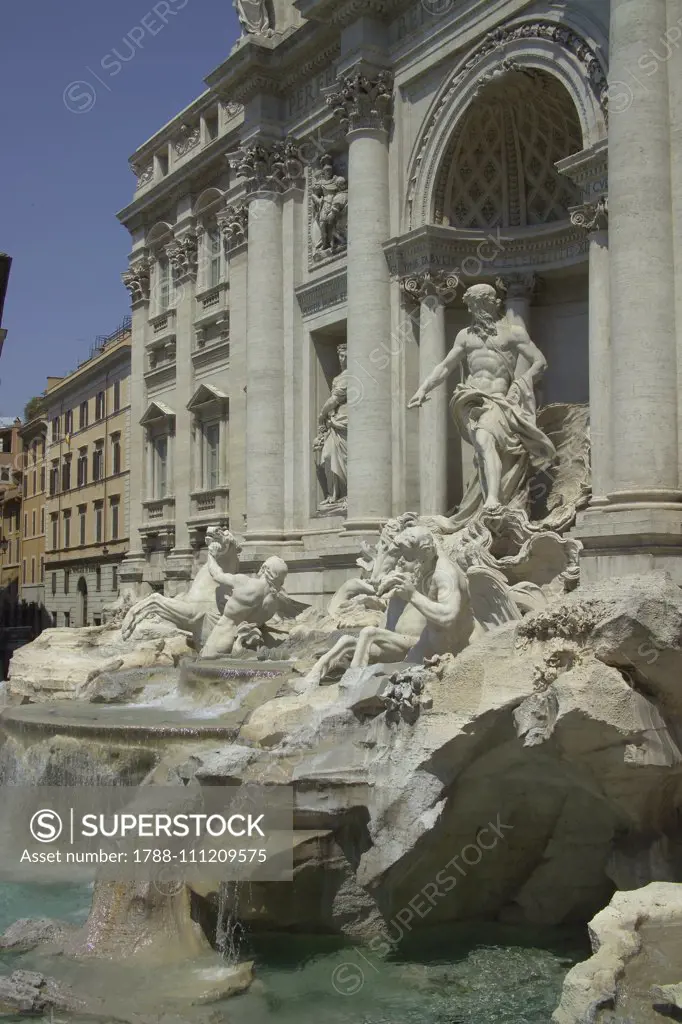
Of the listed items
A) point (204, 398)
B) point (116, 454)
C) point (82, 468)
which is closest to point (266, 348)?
point (204, 398)

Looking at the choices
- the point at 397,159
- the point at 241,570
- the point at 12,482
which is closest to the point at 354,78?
the point at 397,159

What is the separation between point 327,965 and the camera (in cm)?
780

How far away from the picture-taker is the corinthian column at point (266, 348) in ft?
66.3

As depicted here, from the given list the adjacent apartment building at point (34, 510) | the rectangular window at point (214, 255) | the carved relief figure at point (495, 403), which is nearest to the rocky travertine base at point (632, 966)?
the carved relief figure at point (495, 403)

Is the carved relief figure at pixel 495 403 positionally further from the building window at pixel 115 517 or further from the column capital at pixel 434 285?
the building window at pixel 115 517

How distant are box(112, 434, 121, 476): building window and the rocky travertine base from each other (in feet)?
107

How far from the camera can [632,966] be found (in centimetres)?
655

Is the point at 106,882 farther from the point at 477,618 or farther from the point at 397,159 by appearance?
the point at 397,159

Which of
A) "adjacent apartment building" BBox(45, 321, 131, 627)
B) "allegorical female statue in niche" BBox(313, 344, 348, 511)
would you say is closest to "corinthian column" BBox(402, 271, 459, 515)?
"allegorical female statue in niche" BBox(313, 344, 348, 511)

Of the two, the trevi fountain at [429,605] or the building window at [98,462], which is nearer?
the trevi fountain at [429,605]

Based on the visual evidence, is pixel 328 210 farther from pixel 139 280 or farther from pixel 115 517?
pixel 115 517

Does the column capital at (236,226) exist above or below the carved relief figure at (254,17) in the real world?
below

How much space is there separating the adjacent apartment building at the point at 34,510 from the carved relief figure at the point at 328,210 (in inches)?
1230

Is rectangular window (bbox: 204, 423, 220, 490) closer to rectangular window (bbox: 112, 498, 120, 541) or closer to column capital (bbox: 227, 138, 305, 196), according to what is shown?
column capital (bbox: 227, 138, 305, 196)
